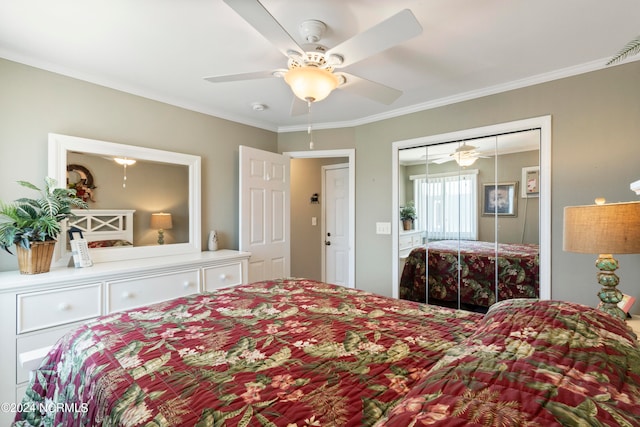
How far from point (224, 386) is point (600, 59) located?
3.06 m

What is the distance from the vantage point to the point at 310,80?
66.6 inches

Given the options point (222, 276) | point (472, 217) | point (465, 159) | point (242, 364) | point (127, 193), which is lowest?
point (222, 276)

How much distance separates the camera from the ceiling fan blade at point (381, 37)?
1221 mm

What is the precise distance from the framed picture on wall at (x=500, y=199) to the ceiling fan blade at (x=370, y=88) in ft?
4.43

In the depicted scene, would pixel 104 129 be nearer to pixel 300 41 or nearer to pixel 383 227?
pixel 300 41

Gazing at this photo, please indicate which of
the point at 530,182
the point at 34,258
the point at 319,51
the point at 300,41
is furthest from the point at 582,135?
the point at 34,258

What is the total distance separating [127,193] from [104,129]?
554 millimetres

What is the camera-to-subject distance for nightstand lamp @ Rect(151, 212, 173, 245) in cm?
278

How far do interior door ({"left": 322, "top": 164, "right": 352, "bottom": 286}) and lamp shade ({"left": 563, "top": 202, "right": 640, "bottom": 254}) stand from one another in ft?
10.9

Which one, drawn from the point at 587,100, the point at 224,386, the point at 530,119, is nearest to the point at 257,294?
the point at 224,386

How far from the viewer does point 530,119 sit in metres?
2.45

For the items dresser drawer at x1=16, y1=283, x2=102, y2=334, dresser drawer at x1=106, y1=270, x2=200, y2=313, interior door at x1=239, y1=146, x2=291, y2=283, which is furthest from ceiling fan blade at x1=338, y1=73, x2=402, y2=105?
dresser drawer at x1=16, y1=283, x2=102, y2=334

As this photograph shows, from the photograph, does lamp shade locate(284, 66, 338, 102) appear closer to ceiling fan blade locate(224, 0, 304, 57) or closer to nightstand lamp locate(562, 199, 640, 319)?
ceiling fan blade locate(224, 0, 304, 57)

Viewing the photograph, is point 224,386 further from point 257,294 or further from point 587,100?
point 587,100
